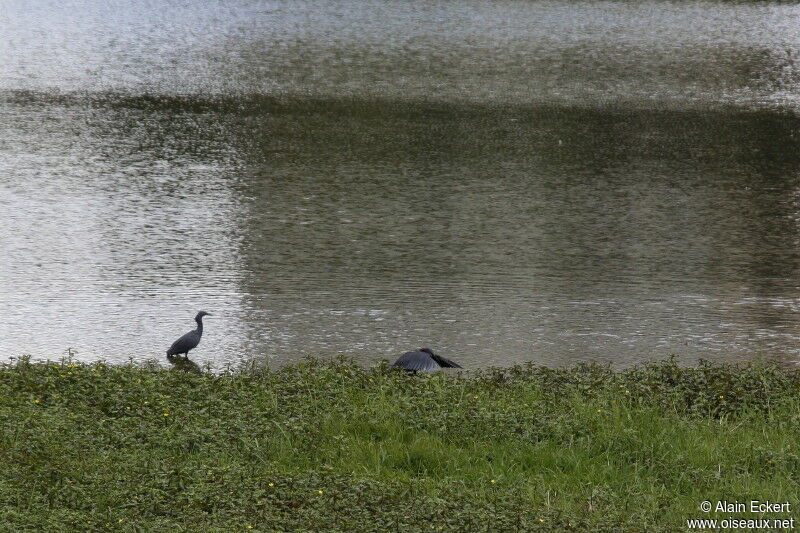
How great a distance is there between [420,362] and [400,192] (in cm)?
590

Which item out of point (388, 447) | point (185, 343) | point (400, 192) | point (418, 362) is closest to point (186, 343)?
point (185, 343)

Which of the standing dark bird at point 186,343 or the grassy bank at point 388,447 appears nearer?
the grassy bank at point 388,447

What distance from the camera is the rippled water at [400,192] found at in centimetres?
856

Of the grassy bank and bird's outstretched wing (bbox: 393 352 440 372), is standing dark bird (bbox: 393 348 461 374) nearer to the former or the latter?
bird's outstretched wing (bbox: 393 352 440 372)

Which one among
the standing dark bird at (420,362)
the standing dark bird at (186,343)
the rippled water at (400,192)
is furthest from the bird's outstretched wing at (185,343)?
the standing dark bird at (420,362)

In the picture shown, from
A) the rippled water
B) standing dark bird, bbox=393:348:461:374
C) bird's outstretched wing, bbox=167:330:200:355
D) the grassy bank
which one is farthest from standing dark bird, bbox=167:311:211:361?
standing dark bird, bbox=393:348:461:374

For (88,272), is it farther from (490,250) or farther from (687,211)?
(687,211)

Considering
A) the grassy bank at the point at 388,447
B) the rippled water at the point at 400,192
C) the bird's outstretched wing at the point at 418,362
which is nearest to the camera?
the grassy bank at the point at 388,447

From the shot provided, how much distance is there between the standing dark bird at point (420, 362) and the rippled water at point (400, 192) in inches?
25.8

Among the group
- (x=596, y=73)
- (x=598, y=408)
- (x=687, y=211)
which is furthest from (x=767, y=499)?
(x=596, y=73)

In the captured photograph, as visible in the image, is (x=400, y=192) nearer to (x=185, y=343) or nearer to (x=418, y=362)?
(x=185, y=343)

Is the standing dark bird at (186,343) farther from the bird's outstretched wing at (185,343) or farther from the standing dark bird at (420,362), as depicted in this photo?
the standing dark bird at (420,362)

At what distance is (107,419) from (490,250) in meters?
5.31

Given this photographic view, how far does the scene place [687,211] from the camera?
12.4 meters
